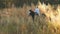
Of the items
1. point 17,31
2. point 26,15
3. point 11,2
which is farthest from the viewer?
point 11,2

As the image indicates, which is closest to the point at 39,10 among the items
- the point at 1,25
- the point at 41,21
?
the point at 41,21

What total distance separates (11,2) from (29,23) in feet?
12.0

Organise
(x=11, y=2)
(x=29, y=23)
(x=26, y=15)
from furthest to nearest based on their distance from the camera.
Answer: (x=11, y=2) < (x=26, y=15) < (x=29, y=23)

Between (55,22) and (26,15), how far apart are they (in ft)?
4.19

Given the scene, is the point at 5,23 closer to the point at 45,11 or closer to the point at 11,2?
the point at 45,11

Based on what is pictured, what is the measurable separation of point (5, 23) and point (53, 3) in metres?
3.94

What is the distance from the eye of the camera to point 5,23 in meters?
7.29

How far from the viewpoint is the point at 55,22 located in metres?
7.27

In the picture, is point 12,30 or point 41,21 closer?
point 12,30

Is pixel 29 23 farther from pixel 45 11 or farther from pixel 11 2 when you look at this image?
pixel 11 2

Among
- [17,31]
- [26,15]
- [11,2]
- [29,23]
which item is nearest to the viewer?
[17,31]

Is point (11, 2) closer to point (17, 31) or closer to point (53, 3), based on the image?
point (53, 3)

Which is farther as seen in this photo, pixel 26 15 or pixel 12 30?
pixel 26 15

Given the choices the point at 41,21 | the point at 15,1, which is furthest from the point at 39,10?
the point at 15,1
